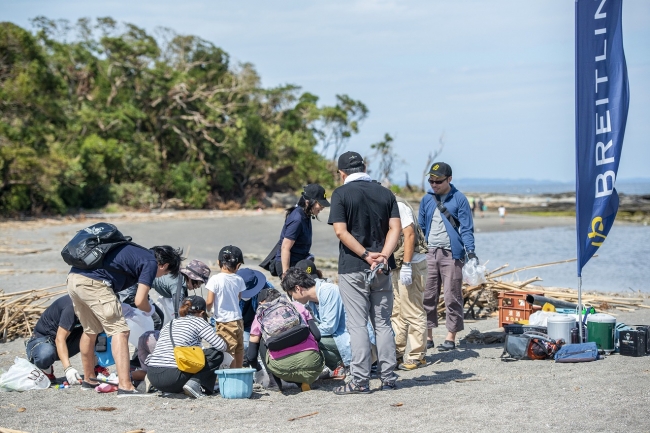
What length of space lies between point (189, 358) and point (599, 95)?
181 inches

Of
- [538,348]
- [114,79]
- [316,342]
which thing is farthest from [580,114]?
[114,79]

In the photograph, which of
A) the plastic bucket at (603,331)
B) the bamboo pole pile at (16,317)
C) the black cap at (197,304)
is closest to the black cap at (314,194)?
the black cap at (197,304)

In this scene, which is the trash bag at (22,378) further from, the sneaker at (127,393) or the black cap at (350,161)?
the black cap at (350,161)

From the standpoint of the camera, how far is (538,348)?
24.0 ft

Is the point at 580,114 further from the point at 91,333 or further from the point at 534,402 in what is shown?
the point at 91,333

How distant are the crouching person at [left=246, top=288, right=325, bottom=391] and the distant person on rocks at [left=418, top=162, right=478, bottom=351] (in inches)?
77.2

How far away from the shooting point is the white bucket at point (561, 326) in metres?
7.43

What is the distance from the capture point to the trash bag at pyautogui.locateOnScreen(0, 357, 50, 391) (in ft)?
21.6

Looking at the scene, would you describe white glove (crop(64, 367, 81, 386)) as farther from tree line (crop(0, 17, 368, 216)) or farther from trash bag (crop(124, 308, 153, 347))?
tree line (crop(0, 17, 368, 216))

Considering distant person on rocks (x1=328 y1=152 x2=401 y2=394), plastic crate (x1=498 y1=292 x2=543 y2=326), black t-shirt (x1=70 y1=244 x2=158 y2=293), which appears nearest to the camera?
distant person on rocks (x1=328 y1=152 x2=401 y2=394)

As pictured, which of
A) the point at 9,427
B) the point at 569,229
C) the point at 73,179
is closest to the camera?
the point at 9,427

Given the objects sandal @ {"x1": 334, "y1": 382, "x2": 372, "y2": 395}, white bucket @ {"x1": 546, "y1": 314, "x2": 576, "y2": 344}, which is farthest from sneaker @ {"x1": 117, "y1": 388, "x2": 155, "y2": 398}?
white bucket @ {"x1": 546, "y1": 314, "x2": 576, "y2": 344}

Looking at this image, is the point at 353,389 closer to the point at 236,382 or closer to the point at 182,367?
the point at 236,382

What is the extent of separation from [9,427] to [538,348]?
4.78 metres
